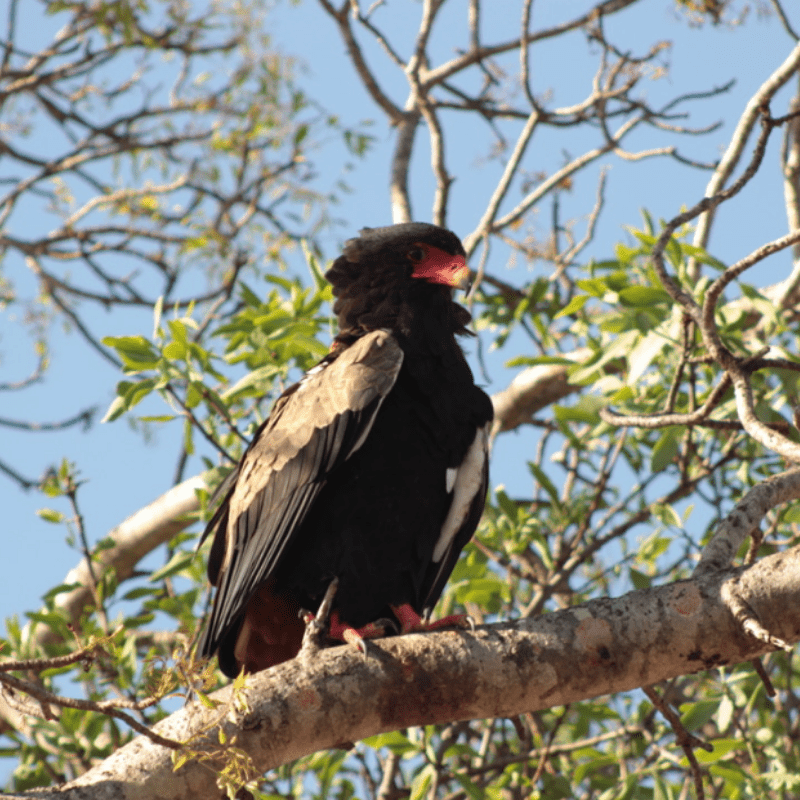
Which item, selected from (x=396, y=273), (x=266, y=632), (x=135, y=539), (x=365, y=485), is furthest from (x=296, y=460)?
(x=135, y=539)

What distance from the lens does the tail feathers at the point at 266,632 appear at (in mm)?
3189

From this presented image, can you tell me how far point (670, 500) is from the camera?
455cm

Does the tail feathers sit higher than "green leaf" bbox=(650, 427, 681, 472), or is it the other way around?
"green leaf" bbox=(650, 427, 681, 472)

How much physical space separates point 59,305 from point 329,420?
412 cm

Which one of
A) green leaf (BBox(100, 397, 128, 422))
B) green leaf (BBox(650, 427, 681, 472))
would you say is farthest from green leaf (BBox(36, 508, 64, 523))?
green leaf (BBox(650, 427, 681, 472))

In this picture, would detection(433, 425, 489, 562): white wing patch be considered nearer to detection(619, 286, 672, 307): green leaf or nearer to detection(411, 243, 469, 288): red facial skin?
detection(411, 243, 469, 288): red facial skin

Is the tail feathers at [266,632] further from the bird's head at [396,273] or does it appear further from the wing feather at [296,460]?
the bird's head at [396,273]

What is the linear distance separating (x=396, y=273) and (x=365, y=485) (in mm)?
825

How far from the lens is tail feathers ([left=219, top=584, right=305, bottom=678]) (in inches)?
126

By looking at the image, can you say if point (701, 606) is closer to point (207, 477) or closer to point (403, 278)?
point (403, 278)

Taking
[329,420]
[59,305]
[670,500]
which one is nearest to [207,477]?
[329,420]

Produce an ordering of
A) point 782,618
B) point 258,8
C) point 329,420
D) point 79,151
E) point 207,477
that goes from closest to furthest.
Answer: point 782,618
point 329,420
point 207,477
point 79,151
point 258,8

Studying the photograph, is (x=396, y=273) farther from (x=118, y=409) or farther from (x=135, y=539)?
(x=135, y=539)

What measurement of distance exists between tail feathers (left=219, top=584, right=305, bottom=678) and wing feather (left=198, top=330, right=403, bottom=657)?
0.40ft
